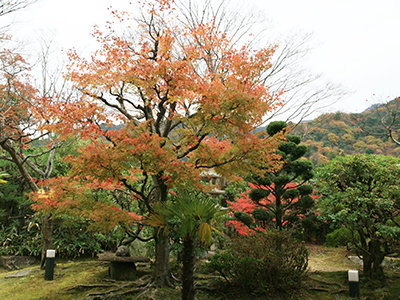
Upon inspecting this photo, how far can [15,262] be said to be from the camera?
8.72 meters

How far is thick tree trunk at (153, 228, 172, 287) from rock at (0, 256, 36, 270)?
18.6 feet

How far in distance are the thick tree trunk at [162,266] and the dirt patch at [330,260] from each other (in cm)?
385

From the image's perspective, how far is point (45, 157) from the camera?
1070cm

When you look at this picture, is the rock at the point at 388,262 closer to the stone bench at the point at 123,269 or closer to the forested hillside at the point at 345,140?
the stone bench at the point at 123,269

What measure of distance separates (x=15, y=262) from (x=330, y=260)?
10281mm

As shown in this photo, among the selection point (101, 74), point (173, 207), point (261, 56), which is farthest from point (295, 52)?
point (173, 207)

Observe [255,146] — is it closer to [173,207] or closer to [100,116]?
[173,207]

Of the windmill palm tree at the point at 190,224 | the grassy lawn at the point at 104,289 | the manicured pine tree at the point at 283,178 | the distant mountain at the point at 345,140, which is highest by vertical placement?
the distant mountain at the point at 345,140

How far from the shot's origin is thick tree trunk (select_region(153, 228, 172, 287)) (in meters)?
5.68

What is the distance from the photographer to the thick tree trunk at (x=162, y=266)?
568cm

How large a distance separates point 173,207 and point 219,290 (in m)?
2.27

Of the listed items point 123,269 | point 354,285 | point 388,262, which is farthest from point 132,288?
point 388,262

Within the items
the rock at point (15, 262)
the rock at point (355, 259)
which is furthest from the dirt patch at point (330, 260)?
the rock at point (15, 262)

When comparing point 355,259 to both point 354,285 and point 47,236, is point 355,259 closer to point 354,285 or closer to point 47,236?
point 354,285
